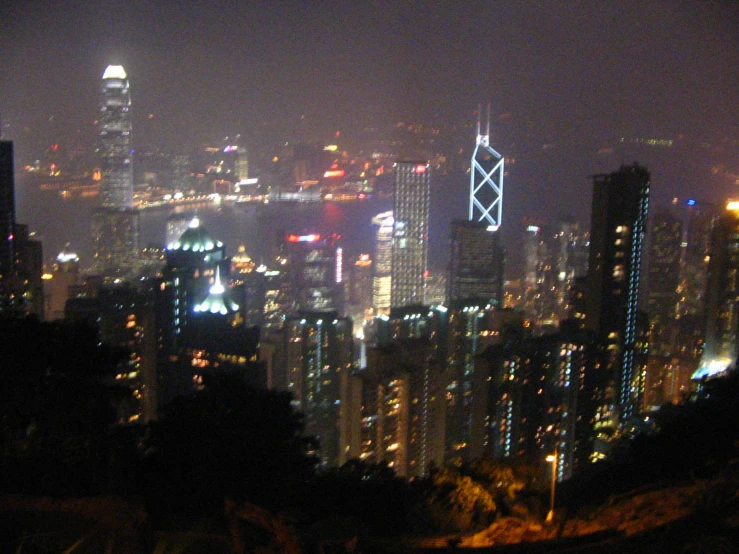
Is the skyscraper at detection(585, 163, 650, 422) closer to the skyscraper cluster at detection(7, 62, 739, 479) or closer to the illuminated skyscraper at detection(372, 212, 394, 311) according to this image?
the skyscraper cluster at detection(7, 62, 739, 479)

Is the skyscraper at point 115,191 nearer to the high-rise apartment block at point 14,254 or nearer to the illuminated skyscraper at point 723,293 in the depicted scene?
the high-rise apartment block at point 14,254

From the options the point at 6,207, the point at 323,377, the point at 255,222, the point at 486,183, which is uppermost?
the point at 486,183

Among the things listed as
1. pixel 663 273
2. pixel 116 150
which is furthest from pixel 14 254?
pixel 663 273

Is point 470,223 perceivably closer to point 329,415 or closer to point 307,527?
point 329,415

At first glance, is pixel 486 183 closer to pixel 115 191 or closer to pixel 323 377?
pixel 323 377

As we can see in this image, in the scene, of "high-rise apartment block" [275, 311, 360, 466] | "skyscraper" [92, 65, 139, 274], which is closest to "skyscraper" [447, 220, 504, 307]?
"high-rise apartment block" [275, 311, 360, 466]

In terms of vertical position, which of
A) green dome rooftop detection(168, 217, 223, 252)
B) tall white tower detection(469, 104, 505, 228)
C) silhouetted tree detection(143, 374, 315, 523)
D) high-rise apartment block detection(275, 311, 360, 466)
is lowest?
high-rise apartment block detection(275, 311, 360, 466)

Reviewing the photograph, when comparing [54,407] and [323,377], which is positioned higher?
[54,407]
